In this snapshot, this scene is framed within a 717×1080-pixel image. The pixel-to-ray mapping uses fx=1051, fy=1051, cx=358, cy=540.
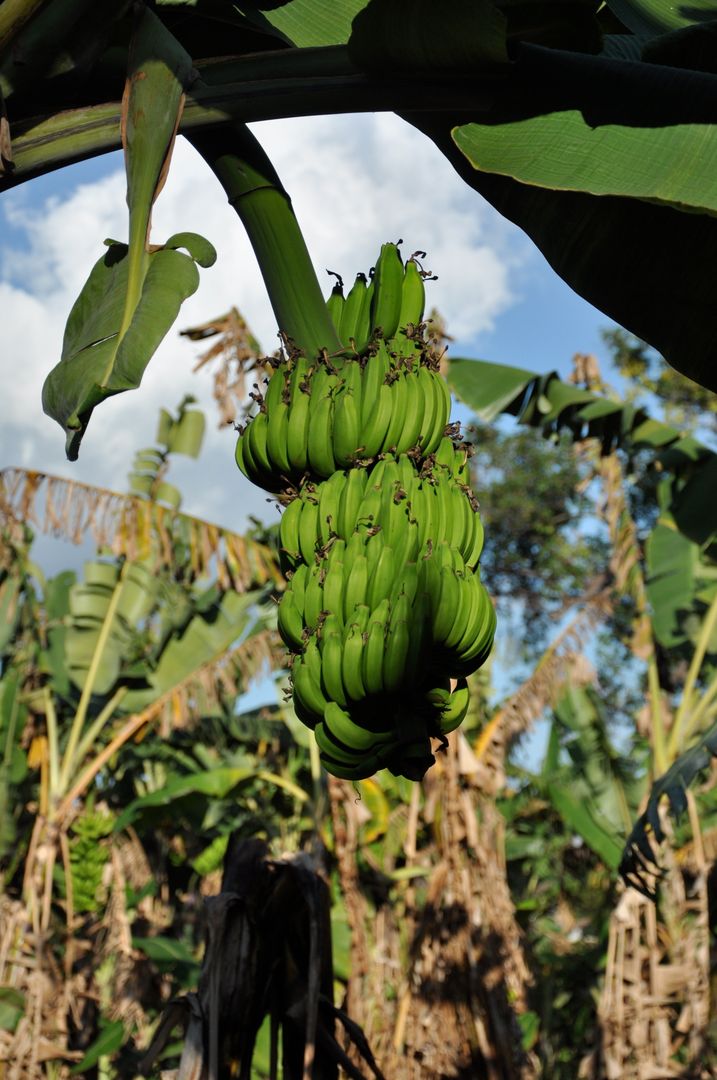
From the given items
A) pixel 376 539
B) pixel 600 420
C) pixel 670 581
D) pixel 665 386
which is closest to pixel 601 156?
pixel 376 539

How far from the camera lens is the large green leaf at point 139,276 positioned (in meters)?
1.54

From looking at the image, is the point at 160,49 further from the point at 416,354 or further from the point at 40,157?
the point at 416,354

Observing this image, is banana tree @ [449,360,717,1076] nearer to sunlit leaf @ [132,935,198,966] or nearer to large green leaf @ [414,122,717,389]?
sunlit leaf @ [132,935,198,966]

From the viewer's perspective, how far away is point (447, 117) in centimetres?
197

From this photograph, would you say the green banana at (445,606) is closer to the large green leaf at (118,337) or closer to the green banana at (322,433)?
the green banana at (322,433)

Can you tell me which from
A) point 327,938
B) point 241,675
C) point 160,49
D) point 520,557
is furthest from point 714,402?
point 160,49

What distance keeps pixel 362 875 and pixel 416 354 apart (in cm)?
460

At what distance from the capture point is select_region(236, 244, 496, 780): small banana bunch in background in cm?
153

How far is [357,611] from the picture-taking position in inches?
60.6

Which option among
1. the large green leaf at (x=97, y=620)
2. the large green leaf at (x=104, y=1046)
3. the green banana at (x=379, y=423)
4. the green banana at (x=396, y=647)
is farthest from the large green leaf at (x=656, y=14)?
the large green leaf at (x=97, y=620)

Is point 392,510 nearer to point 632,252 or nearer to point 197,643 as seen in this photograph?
point 632,252

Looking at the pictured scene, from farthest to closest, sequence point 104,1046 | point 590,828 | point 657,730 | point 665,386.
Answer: point 665,386
point 590,828
point 657,730
point 104,1046

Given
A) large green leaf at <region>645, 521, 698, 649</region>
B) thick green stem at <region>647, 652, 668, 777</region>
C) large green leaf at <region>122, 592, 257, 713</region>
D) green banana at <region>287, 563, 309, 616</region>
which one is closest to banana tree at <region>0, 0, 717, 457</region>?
green banana at <region>287, 563, 309, 616</region>

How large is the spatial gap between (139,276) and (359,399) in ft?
1.29
